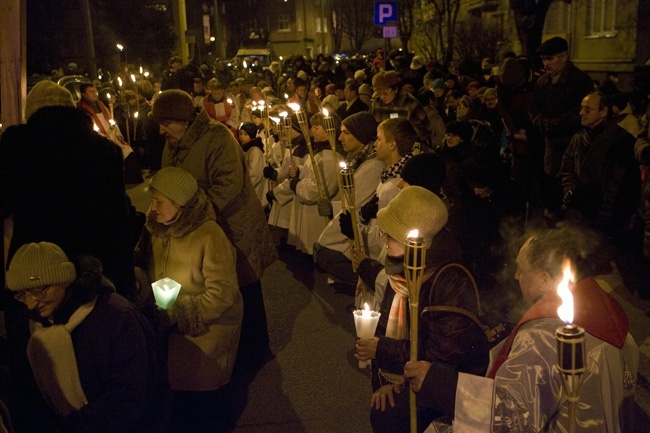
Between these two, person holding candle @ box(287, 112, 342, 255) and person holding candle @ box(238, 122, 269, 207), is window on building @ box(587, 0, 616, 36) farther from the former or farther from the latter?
person holding candle @ box(287, 112, 342, 255)

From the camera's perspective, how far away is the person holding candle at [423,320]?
3084 mm

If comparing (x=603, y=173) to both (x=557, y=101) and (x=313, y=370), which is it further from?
(x=313, y=370)

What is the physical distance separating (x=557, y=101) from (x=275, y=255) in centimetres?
394

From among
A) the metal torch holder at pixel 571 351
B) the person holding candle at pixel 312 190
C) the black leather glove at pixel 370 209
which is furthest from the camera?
the person holding candle at pixel 312 190

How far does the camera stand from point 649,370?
517 centimetres

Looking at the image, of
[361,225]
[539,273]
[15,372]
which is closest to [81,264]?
[15,372]

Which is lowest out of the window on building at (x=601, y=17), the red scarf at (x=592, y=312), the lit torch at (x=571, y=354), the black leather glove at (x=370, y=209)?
the black leather glove at (x=370, y=209)

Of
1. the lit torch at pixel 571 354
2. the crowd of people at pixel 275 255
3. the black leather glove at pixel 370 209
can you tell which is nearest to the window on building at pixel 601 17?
the crowd of people at pixel 275 255

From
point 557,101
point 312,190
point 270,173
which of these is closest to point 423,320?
point 312,190

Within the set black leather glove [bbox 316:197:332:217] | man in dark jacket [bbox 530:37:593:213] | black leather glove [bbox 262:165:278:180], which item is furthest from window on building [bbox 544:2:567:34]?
black leather glove [bbox 316:197:332:217]

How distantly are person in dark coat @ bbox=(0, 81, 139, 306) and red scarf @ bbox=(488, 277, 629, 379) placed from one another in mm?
2606

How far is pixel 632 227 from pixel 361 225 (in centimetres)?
369

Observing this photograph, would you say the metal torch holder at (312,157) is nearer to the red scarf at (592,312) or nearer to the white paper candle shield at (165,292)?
the white paper candle shield at (165,292)

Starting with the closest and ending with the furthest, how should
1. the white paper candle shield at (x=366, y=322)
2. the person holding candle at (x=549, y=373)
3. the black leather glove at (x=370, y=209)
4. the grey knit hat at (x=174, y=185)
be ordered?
the person holding candle at (x=549, y=373) → the white paper candle shield at (x=366, y=322) → the grey knit hat at (x=174, y=185) → the black leather glove at (x=370, y=209)
